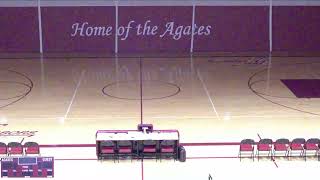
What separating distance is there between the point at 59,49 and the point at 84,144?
1192cm

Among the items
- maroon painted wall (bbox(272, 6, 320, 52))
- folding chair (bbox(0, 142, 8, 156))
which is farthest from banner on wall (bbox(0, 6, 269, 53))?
folding chair (bbox(0, 142, 8, 156))

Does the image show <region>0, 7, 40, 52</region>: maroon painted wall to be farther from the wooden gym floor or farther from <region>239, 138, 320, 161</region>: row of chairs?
<region>239, 138, 320, 161</region>: row of chairs

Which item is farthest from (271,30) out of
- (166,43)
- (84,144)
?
(84,144)

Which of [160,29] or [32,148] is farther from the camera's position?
[160,29]

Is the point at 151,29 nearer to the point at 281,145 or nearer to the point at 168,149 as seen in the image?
the point at 168,149

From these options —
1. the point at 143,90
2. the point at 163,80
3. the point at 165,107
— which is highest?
the point at 163,80

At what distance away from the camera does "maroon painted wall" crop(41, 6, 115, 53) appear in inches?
1053

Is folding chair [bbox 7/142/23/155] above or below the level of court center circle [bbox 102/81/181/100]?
below

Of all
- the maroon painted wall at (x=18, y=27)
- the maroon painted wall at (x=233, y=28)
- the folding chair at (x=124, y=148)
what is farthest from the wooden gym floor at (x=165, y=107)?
the maroon painted wall at (x=233, y=28)

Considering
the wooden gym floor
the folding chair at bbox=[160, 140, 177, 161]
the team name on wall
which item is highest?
the team name on wall

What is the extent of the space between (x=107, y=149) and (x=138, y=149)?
2.41ft

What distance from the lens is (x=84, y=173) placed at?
14.1 metres

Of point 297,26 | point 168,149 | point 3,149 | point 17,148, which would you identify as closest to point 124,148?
point 168,149

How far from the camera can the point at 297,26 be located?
89.6 feet
